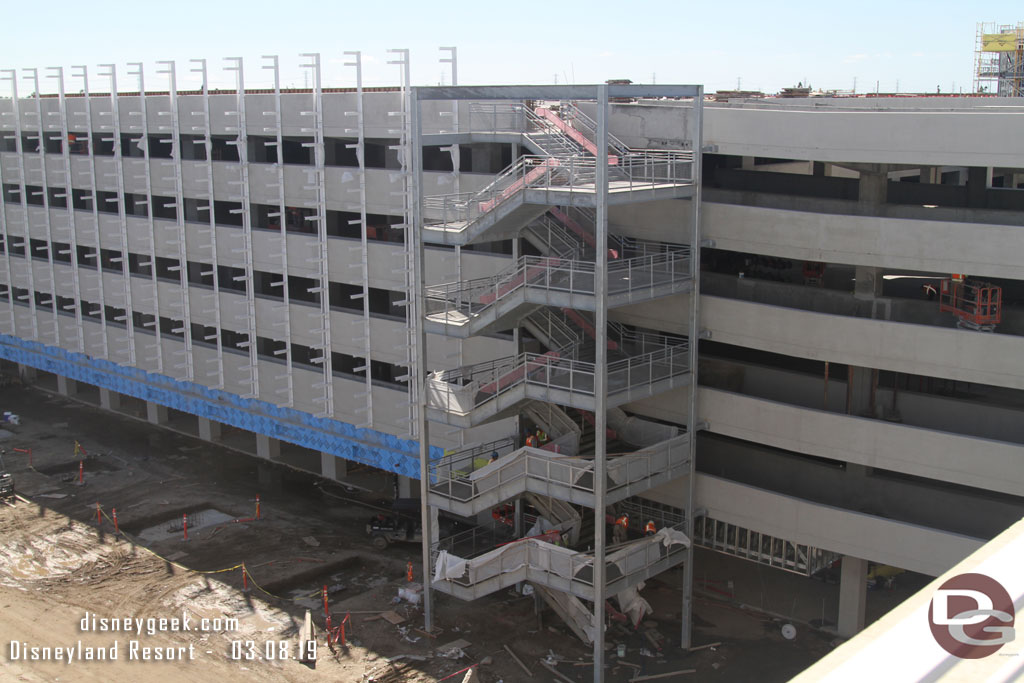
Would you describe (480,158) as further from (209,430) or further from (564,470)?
(209,430)

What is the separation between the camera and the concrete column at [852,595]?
27.1 metres

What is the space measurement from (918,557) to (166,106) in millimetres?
33089

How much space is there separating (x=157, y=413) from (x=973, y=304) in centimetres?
3829

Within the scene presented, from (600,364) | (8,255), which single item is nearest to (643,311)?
(600,364)

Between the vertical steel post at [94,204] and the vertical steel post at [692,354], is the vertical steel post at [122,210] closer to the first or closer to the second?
the vertical steel post at [94,204]

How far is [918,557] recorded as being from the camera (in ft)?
Result: 81.9

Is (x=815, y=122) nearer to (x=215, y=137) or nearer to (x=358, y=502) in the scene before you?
(x=358, y=502)

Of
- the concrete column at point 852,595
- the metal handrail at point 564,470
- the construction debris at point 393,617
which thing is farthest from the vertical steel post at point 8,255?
the concrete column at point 852,595

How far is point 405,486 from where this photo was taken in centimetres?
3762

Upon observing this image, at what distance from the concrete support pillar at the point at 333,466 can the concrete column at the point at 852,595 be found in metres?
20.9

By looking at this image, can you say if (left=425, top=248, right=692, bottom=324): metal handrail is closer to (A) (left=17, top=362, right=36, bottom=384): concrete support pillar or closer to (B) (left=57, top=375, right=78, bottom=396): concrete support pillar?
(B) (left=57, top=375, right=78, bottom=396): concrete support pillar

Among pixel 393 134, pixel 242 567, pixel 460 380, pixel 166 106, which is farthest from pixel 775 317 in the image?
pixel 166 106

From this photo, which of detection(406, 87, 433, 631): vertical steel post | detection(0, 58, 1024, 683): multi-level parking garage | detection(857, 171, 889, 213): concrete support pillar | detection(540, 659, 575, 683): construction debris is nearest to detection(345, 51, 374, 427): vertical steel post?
detection(0, 58, 1024, 683): multi-level parking garage

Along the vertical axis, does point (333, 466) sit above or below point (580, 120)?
below
